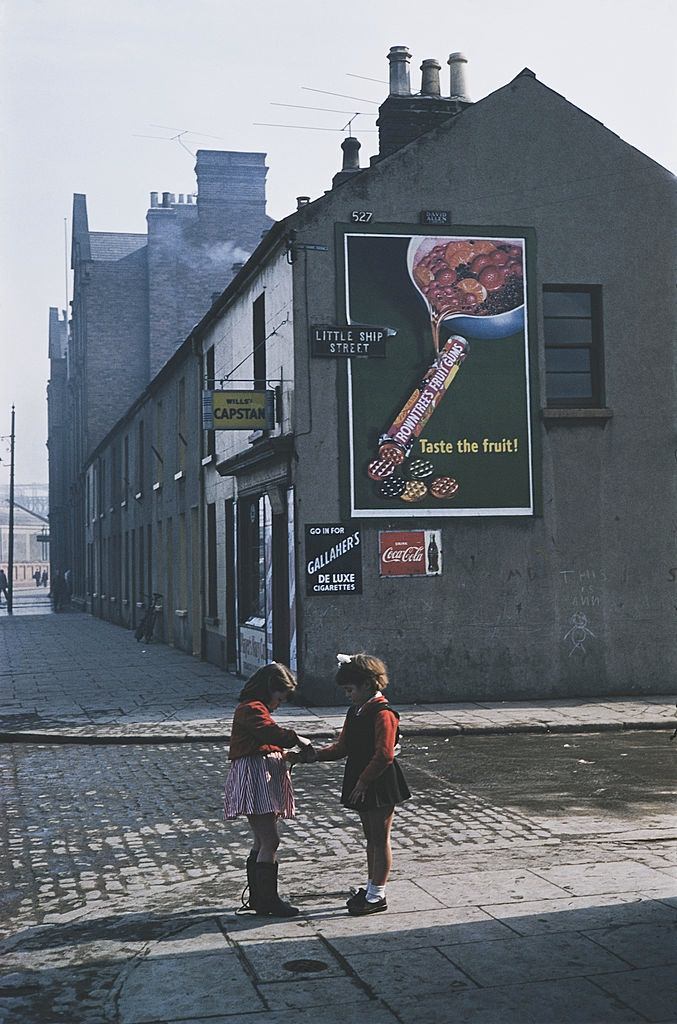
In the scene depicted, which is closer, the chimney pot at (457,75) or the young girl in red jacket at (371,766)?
the young girl in red jacket at (371,766)

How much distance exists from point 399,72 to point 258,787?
49.2 ft

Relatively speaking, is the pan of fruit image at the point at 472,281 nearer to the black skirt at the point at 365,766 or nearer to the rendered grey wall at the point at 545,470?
the rendered grey wall at the point at 545,470

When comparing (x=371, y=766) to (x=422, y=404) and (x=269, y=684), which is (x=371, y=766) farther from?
(x=422, y=404)

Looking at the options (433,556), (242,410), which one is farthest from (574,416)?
(242,410)

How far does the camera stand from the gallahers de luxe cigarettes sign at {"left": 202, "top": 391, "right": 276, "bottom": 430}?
18203 mm

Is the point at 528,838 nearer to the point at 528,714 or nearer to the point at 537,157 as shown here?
the point at 528,714

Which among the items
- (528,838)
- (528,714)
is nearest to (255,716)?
(528,838)

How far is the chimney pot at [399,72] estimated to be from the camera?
62.6 ft

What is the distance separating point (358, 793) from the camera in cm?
679

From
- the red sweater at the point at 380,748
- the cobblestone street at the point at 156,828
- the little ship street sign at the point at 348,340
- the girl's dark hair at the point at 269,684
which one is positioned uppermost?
the little ship street sign at the point at 348,340

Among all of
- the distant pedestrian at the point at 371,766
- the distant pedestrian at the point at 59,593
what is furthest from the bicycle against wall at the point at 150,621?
the distant pedestrian at the point at 59,593

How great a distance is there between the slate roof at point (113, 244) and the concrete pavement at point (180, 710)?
33132 millimetres

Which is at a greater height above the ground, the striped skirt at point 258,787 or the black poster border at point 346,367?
the black poster border at point 346,367

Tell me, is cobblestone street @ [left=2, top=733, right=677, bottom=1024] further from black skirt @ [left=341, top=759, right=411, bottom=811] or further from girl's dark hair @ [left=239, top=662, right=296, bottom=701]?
girl's dark hair @ [left=239, top=662, right=296, bottom=701]
